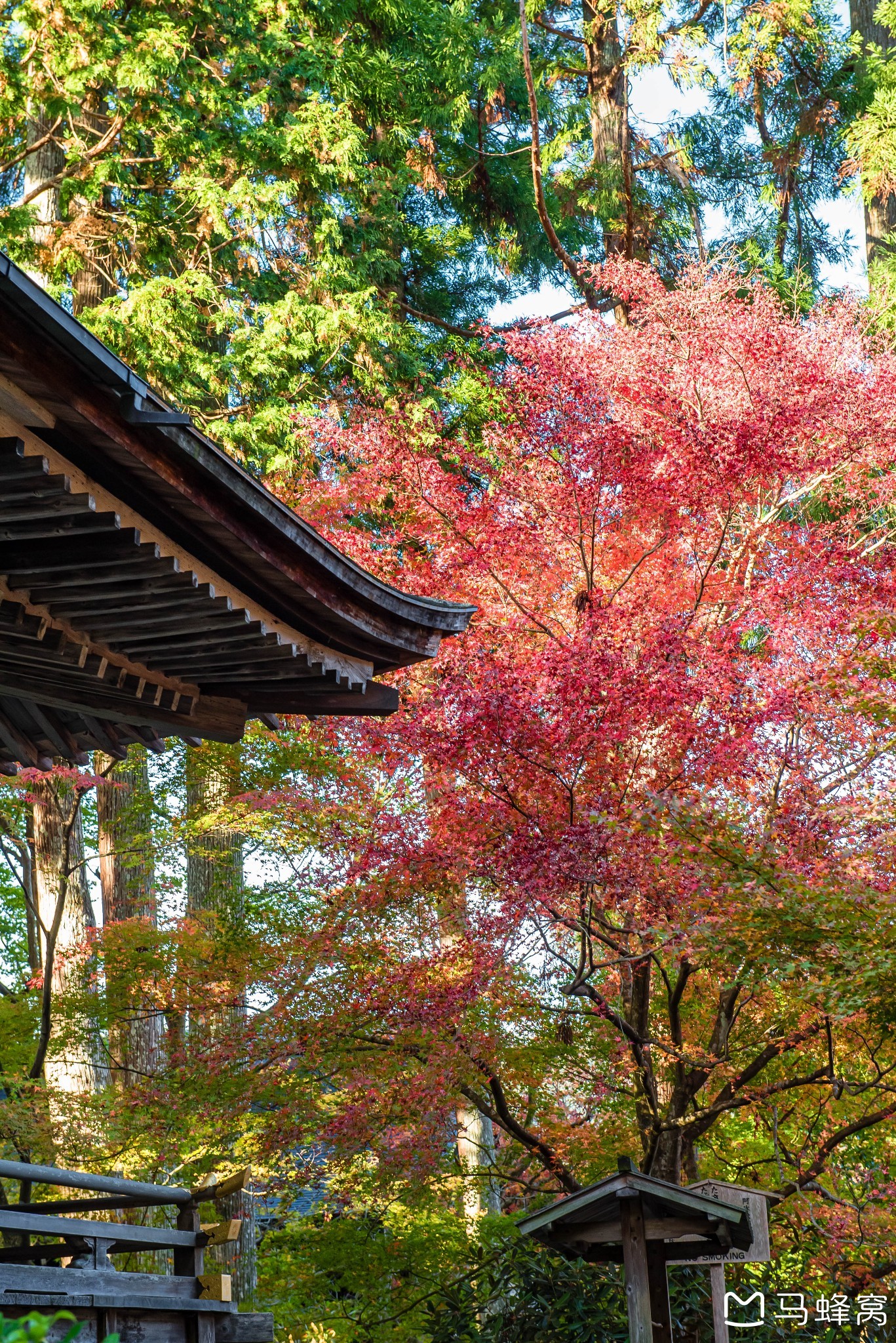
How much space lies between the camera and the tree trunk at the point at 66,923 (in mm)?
11250

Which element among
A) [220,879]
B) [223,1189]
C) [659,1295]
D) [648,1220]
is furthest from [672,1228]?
[220,879]

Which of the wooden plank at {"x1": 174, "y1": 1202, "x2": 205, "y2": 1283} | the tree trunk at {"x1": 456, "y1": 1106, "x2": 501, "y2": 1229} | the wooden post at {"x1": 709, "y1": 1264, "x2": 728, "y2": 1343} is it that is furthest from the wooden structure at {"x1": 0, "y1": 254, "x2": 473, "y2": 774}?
the tree trunk at {"x1": 456, "y1": 1106, "x2": 501, "y2": 1229}

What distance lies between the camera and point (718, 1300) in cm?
731

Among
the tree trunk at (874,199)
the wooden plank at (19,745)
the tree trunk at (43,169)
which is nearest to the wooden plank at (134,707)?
the wooden plank at (19,745)

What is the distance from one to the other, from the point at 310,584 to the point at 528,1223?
465 cm

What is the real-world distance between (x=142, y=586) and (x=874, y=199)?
16296 millimetres

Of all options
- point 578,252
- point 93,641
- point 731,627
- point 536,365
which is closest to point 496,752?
point 731,627

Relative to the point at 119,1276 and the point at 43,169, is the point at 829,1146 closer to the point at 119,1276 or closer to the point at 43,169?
the point at 119,1276

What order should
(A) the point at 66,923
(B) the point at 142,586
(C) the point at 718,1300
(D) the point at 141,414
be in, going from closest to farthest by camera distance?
(D) the point at 141,414 < (B) the point at 142,586 < (C) the point at 718,1300 < (A) the point at 66,923

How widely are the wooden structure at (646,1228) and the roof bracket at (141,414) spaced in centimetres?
496

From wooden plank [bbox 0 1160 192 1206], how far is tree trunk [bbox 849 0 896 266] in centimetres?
1550

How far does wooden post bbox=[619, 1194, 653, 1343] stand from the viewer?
6352 millimetres

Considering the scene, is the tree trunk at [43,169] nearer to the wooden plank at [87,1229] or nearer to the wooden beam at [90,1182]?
the wooden beam at [90,1182]

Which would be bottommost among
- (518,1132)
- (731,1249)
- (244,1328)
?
(244,1328)
